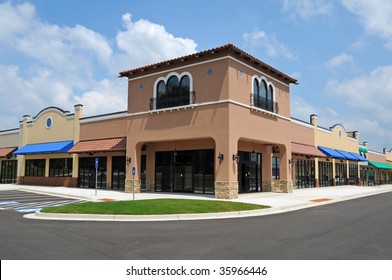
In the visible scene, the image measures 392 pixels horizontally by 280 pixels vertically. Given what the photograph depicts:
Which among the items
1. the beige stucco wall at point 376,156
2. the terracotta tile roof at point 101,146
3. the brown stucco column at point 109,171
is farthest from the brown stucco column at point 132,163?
the beige stucco wall at point 376,156

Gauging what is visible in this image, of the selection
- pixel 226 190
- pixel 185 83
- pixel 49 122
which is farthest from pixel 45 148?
pixel 226 190

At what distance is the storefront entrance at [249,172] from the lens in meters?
24.7

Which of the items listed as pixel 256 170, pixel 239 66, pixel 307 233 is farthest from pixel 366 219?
pixel 256 170

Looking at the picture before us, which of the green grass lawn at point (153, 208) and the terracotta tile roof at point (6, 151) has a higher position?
the terracotta tile roof at point (6, 151)

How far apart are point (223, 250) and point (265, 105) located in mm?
17375

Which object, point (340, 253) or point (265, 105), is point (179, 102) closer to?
point (265, 105)

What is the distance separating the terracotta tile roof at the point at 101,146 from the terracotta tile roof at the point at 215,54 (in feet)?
17.1

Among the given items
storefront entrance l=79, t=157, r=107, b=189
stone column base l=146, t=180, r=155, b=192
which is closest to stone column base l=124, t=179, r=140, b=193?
stone column base l=146, t=180, r=155, b=192

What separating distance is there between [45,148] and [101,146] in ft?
25.7

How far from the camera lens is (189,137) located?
21641mm

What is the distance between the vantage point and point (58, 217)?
1292 centimetres

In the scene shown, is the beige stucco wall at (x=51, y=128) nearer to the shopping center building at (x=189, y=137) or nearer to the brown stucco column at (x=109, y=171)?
the shopping center building at (x=189, y=137)

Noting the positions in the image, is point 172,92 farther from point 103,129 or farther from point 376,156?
point 376,156

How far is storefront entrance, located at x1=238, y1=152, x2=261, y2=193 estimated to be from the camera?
24.7 metres
